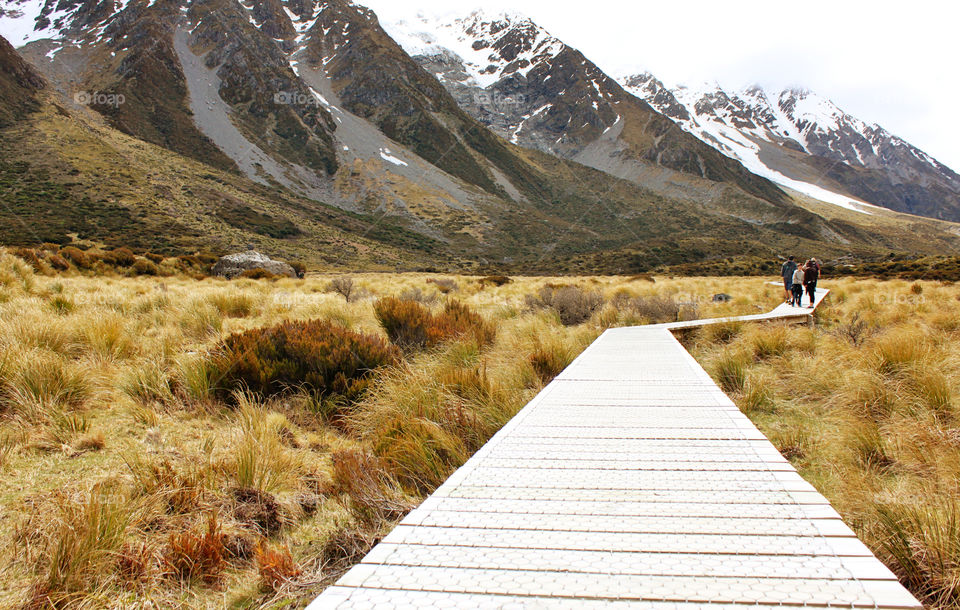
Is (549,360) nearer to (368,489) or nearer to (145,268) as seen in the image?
(368,489)

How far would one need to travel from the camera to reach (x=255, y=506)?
2.58m

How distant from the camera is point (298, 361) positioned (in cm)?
497

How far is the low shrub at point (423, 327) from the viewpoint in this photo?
673cm

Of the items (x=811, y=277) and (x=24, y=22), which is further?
(x=24, y=22)

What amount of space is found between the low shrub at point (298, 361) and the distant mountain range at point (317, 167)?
49.9 m

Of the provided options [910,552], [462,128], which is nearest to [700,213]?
[462,128]

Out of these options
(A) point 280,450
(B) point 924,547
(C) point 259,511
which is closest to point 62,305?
(A) point 280,450

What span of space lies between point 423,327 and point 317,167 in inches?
5131

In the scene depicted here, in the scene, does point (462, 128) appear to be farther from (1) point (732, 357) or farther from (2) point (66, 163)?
(1) point (732, 357)

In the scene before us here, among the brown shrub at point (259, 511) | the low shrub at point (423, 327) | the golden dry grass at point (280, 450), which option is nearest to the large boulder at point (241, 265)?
the golden dry grass at point (280, 450)

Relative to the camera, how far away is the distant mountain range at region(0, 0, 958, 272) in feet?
203

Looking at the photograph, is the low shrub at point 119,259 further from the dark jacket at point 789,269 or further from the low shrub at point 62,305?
the dark jacket at point 789,269

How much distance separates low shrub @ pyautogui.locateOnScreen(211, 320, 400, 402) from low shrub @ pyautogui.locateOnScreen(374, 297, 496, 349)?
3.96 feet

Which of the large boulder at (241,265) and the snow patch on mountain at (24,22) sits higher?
the snow patch on mountain at (24,22)
